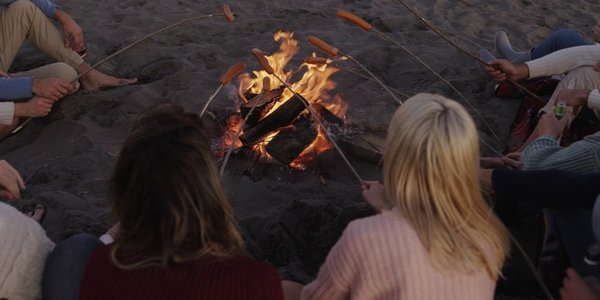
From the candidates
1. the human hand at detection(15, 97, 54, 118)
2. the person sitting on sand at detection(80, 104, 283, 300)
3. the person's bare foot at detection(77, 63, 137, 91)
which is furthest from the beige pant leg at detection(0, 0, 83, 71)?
the person sitting on sand at detection(80, 104, 283, 300)

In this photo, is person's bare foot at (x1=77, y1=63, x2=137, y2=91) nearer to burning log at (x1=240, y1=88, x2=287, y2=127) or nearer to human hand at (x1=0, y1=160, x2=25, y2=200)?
burning log at (x1=240, y1=88, x2=287, y2=127)

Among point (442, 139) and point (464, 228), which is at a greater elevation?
point (442, 139)

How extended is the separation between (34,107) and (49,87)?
161 millimetres

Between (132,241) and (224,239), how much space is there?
11.0 inches

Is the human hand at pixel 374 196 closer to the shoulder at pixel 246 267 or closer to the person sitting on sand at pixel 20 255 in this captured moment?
the shoulder at pixel 246 267

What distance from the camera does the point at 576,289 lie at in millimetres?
2186

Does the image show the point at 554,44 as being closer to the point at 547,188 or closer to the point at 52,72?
the point at 547,188

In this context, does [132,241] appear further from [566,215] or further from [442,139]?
[566,215]

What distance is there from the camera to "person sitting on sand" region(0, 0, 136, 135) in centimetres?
372

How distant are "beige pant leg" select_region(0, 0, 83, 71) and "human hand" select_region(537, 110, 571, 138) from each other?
11.0 ft

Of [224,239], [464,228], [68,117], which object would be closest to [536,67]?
[464,228]

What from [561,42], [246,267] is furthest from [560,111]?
[246,267]

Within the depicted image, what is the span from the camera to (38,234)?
7.23 feet

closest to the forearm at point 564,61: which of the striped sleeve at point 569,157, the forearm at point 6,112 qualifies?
the striped sleeve at point 569,157
